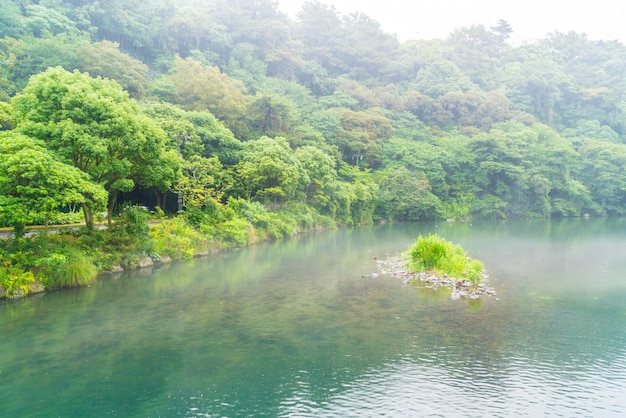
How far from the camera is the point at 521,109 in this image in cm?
9775

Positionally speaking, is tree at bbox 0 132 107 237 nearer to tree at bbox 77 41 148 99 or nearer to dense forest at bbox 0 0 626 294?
dense forest at bbox 0 0 626 294

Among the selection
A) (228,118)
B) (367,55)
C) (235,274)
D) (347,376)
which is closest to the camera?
(347,376)

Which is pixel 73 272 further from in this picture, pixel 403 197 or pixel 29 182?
pixel 403 197

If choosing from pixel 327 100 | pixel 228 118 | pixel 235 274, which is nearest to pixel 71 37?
pixel 228 118

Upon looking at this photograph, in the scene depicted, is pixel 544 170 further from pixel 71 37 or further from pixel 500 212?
pixel 71 37

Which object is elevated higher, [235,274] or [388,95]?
[388,95]

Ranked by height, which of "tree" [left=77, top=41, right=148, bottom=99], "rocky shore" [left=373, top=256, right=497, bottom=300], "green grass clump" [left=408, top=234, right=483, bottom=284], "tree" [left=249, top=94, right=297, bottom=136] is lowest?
"rocky shore" [left=373, top=256, right=497, bottom=300]

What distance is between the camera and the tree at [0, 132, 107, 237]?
19.6 meters

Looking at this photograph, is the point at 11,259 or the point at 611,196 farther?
the point at 611,196

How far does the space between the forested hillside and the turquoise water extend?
654cm

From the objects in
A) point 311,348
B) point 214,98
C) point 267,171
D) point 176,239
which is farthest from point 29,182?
point 214,98

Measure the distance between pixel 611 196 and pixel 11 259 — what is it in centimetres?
8528

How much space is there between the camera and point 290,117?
5856cm

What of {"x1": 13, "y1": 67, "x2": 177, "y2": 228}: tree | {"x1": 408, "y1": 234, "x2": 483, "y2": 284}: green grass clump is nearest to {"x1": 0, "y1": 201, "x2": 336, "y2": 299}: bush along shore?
{"x1": 13, "y1": 67, "x2": 177, "y2": 228}: tree
